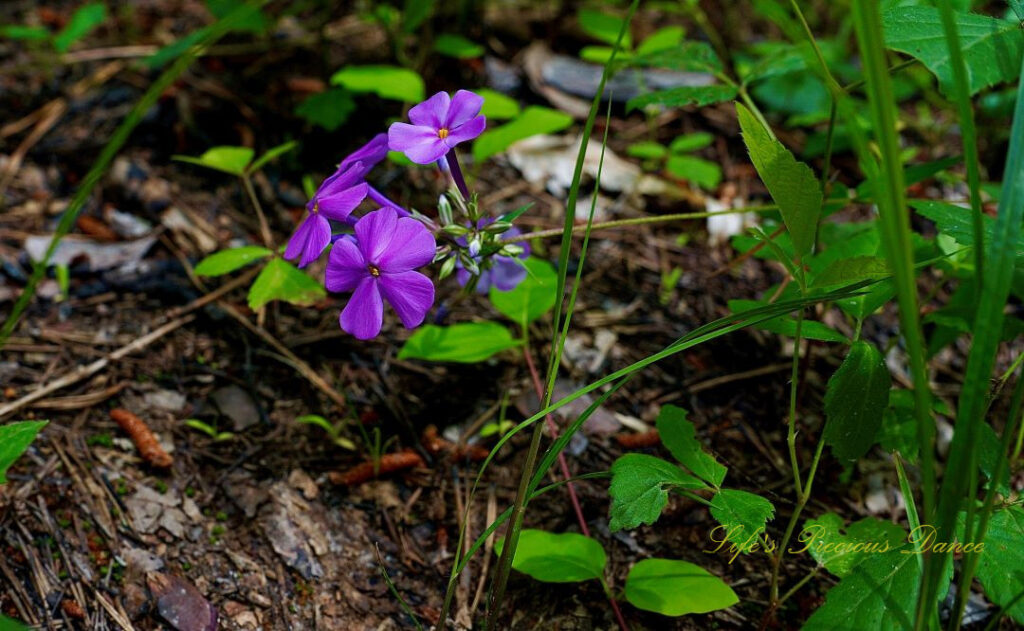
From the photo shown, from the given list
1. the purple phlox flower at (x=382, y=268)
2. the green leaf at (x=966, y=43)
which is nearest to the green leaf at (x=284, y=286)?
the purple phlox flower at (x=382, y=268)

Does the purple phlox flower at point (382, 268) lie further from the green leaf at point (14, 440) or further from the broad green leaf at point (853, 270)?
the broad green leaf at point (853, 270)

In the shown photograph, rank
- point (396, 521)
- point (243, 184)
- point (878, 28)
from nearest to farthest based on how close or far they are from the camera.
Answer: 1. point (878, 28)
2. point (396, 521)
3. point (243, 184)

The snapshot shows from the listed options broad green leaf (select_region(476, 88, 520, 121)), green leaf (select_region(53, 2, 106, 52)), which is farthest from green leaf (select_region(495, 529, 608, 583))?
green leaf (select_region(53, 2, 106, 52))

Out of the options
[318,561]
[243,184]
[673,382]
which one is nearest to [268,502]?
[318,561]

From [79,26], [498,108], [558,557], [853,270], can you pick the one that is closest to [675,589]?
[558,557]

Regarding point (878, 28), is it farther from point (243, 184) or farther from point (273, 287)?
point (243, 184)

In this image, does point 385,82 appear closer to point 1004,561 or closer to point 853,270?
point 853,270
